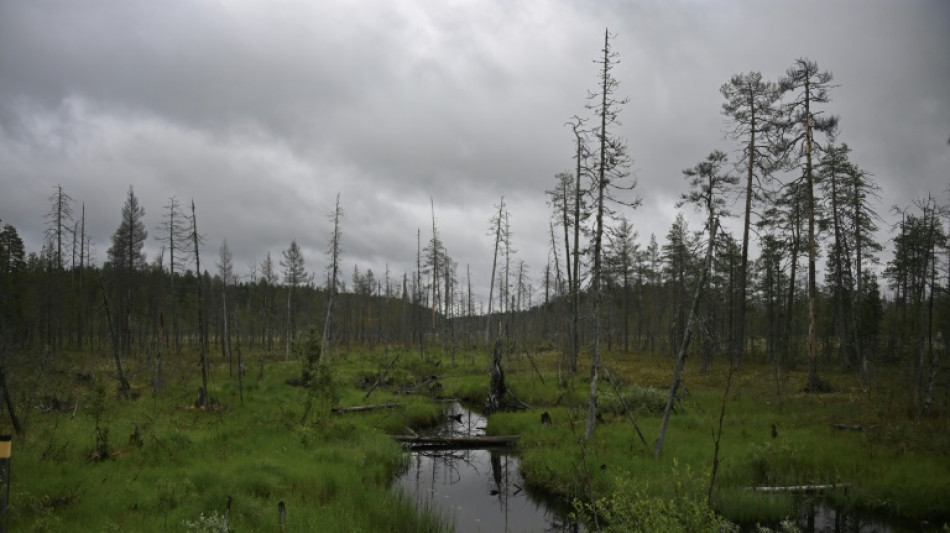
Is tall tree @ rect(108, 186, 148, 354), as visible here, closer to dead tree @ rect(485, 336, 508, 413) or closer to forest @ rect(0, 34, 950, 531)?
forest @ rect(0, 34, 950, 531)

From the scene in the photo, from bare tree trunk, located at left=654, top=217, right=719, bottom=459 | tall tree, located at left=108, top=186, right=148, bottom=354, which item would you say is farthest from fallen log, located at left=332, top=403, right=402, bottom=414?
tall tree, located at left=108, top=186, right=148, bottom=354

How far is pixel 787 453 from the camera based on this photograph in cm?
1227

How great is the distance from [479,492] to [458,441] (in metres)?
3.35

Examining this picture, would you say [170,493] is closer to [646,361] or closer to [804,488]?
[804,488]

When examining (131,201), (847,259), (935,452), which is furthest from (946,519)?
(131,201)

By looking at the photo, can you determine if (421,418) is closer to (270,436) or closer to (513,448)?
(513,448)

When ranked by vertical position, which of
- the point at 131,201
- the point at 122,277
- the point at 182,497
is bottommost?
the point at 182,497

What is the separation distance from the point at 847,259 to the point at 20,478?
4184 centimetres

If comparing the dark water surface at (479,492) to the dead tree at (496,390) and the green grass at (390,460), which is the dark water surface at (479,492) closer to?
the green grass at (390,460)

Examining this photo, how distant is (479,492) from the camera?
518 inches

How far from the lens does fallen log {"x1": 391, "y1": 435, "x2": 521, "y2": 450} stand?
1648cm

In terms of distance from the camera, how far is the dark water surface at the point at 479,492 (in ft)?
35.6

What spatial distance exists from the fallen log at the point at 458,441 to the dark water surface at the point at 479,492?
272mm

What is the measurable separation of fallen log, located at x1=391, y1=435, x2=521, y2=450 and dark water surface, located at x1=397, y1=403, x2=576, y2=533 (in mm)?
272
